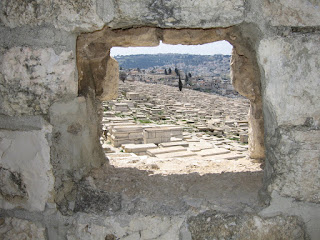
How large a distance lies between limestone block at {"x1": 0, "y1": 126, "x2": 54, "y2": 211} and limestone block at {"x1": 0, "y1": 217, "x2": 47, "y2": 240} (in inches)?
3.7

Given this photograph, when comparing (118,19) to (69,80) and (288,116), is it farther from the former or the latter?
(288,116)

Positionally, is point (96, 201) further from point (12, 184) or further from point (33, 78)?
point (33, 78)

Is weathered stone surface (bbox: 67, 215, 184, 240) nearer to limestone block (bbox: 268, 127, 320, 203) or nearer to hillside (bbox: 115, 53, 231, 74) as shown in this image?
limestone block (bbox: 268, 127, 320, 203)

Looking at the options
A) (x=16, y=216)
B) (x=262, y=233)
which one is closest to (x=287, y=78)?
(x=262, y=233)

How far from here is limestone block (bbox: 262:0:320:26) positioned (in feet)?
5.21

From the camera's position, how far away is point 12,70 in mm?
1696

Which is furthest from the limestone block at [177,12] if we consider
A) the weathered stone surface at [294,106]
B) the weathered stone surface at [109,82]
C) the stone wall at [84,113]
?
the weathered stone surface at [109,82]

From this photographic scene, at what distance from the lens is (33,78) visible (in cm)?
169

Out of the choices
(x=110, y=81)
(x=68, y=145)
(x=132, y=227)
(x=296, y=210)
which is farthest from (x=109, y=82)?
(x=296, y=210)

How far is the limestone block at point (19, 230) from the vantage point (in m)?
1.83

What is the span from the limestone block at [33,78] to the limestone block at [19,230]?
656 millimetres

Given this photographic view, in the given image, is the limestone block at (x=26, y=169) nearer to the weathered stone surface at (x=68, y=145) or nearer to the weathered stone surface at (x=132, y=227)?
the weathered stone surface at (x=68, y=145)

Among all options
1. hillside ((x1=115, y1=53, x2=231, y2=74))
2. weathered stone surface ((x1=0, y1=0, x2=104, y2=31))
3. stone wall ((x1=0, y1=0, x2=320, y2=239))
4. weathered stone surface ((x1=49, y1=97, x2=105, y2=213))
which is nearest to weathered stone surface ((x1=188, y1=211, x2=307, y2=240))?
stone wall ((x1=0, y1=0, x2=320, y2=239))

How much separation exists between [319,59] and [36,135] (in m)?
1.56
